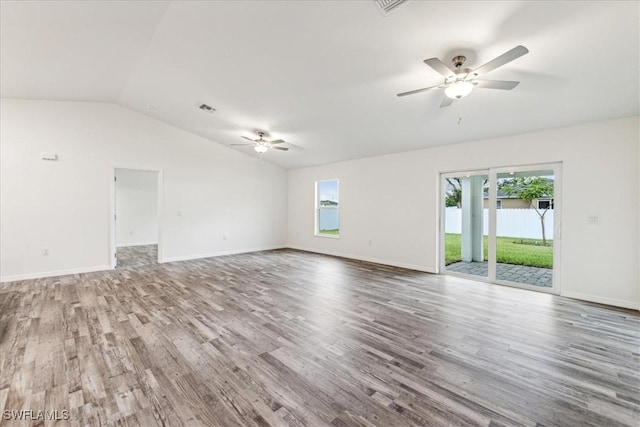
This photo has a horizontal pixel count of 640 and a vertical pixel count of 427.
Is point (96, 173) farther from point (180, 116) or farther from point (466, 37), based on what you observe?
point (466, 37)

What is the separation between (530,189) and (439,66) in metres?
3.27

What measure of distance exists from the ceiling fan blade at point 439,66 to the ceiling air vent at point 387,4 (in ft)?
1.74

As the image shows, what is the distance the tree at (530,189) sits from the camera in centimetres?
429

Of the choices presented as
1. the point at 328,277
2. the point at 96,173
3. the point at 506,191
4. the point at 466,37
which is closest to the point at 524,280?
the point at 506,191

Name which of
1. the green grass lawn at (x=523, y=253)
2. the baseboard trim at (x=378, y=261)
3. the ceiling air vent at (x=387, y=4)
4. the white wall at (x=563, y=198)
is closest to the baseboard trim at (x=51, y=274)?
the baseboard trim at (x=378, y=261)

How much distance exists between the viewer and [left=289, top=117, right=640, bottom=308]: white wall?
3543mm

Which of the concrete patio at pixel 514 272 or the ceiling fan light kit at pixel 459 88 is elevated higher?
the ceiling fan light kit at pixel 459 88

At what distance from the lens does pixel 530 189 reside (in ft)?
14.6

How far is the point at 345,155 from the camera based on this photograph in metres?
6.57

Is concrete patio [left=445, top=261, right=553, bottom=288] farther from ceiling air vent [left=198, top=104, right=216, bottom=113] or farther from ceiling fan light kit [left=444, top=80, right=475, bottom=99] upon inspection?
ceiling air vent [left=198, top=104, right=216, bottom=113]

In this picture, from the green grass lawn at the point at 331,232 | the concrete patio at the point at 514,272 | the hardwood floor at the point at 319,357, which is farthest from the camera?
the green grass lawn at the point at 331,232

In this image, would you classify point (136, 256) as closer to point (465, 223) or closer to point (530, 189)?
point (465, 223)

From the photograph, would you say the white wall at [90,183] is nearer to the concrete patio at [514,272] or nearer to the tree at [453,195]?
the tree at [453,195]

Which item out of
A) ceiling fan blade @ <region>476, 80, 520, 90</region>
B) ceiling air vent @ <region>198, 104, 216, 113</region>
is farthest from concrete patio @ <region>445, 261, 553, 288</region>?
ceiling air vent @ <region>198, 104, 216, 113</region>
